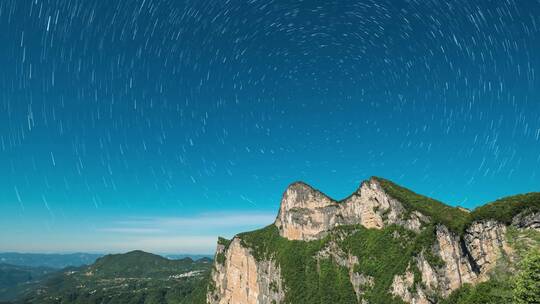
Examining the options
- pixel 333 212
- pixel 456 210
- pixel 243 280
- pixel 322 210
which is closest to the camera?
pixel 456 210

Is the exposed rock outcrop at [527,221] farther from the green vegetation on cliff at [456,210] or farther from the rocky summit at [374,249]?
the green vegetation on cliff at [456,210]

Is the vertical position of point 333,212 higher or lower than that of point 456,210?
higher

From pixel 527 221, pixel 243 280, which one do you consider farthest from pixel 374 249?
pixel 243 280

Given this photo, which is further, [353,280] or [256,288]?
[256,288]

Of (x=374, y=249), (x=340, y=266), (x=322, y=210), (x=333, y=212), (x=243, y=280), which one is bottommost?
(x=243, y=280)

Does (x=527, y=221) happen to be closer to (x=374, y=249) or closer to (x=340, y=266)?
(x=374, y=249)

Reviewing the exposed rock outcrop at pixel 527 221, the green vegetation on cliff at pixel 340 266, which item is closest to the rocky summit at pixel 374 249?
the exposed rock outcrop at pixel 527 221

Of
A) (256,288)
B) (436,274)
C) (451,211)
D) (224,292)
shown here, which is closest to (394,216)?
(451,211)

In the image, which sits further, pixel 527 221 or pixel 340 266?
pixel 340 266

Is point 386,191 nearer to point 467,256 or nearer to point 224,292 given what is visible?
point 467,256
